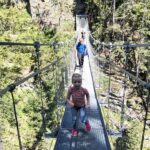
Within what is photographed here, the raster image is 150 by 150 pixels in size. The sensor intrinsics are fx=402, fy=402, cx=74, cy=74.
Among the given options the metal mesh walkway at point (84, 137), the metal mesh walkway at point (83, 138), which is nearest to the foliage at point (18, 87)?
the metal mesh walkway at point (84, 137)

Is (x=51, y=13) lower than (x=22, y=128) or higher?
higher

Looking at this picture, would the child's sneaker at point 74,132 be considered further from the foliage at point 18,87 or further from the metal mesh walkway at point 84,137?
the foliage at point 18,87

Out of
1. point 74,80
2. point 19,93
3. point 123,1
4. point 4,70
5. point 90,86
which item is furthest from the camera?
point 123,1

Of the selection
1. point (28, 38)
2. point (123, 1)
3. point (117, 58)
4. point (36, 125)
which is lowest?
point (36, 125)

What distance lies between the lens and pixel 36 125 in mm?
15586

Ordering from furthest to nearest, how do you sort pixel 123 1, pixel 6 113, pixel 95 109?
pixel 123 1 < pixel 6 113 < pixel 95 109

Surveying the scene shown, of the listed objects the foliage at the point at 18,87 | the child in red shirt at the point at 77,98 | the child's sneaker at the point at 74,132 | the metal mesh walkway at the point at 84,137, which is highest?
the child in red shirt at the point at 77,98

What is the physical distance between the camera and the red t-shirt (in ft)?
13.7

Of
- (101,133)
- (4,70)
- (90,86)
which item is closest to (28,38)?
(4,70)

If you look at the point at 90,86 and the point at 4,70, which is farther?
the point at 4,70

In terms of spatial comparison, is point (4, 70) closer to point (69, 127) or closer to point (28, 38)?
point (28, 38)

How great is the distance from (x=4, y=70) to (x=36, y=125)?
2871 mm

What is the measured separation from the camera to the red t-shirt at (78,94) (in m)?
4.18

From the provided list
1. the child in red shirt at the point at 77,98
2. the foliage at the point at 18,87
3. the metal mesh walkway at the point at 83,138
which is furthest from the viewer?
the foliage at the point at 18,87
